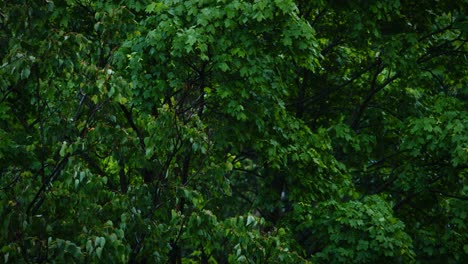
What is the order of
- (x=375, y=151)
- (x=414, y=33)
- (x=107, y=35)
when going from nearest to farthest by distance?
(x=107, y=35)
(x=414, y=33)
(x=375, y=151)

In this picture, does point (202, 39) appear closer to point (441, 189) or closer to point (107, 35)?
point (107, 35)

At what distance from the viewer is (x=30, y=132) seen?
40.5ft

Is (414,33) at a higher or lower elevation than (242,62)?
higher

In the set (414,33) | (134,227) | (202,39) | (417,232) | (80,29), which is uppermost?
(414,33)

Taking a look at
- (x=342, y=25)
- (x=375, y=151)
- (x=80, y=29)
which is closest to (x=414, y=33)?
(x=342, y=25)

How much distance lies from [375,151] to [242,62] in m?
5.40

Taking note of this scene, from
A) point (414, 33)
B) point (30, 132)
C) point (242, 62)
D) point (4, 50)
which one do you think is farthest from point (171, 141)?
point (414, 33)

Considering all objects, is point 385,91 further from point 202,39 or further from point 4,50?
point 4,50

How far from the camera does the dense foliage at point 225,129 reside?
8.03 m

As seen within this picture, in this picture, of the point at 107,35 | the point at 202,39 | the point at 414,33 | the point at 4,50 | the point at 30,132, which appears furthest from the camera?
the point at 414,33

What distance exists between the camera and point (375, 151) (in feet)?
52.7

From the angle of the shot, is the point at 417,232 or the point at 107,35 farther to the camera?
the point at 417,232

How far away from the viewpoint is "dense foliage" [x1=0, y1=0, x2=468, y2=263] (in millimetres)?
8031

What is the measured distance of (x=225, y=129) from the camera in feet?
40.0
